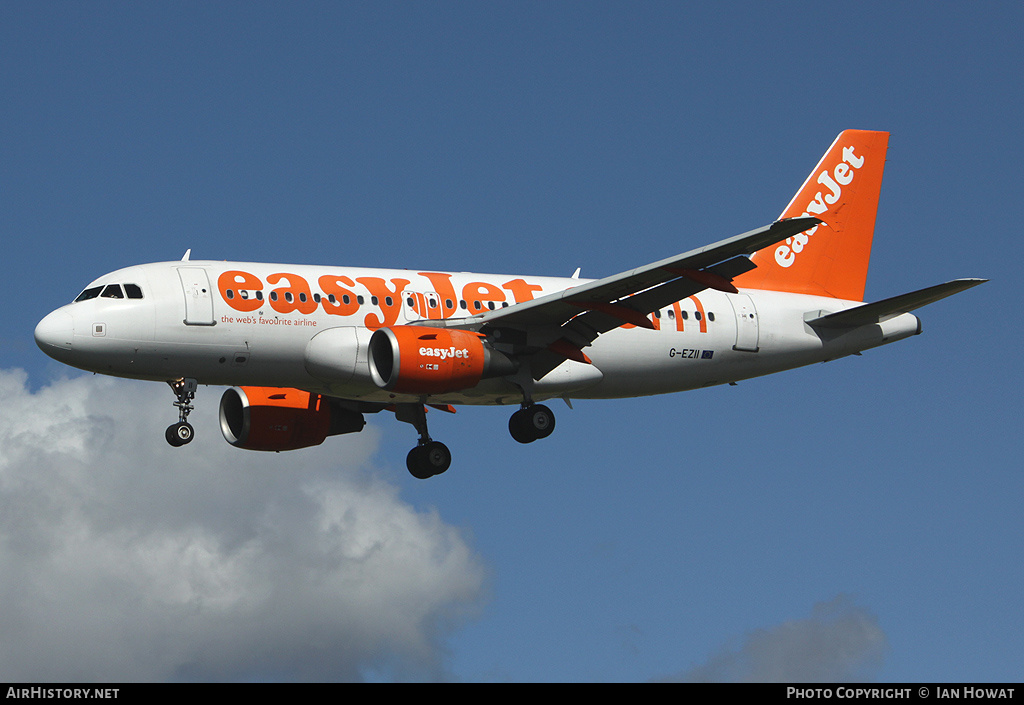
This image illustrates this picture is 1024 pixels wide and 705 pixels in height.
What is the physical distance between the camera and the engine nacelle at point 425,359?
103ft

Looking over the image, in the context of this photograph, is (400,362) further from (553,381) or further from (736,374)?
(736,374)

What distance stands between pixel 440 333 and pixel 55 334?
8760mm

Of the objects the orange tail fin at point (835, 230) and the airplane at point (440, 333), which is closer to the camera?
the airplane at point (440, 333)

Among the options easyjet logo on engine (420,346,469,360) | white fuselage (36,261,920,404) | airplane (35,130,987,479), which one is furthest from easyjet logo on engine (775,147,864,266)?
easyjet logo on engine (420,346,469,360)

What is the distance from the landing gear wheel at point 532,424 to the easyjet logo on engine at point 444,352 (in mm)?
3345

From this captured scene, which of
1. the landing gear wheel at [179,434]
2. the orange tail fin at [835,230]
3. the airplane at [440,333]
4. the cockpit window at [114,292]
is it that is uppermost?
the orange tail fin at [835,230]

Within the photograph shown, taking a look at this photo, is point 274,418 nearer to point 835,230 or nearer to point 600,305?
point 600,305

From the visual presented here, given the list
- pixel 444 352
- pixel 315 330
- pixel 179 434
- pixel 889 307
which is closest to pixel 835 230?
pixel 889 307

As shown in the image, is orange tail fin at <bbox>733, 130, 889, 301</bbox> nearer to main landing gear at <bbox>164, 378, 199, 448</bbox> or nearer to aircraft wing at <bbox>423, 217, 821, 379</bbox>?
aircraft wing at <bbox>423, 217, 821, 379</bbox>

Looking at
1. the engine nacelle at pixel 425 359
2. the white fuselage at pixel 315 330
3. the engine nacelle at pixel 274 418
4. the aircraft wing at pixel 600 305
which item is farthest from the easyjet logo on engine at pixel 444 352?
the engine nacelle at pixel 274 418

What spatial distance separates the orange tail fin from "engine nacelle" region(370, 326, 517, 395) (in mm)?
10258

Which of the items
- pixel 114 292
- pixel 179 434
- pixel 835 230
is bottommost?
pixel 179 434

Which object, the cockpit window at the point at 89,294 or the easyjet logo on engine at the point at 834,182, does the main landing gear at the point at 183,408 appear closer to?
the cockpit window at the point at 89,294

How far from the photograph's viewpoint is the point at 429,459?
3734 cm
